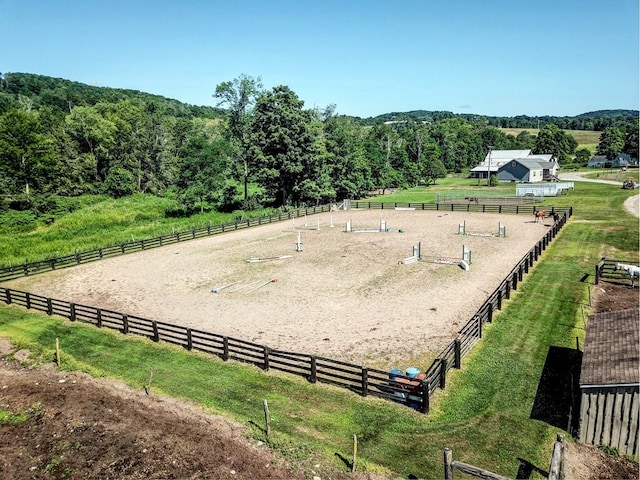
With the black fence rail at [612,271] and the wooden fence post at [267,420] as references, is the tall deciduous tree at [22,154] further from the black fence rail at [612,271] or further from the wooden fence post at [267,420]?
the black fence rail at [612,271]

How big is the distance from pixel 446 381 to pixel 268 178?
47069 millimetres

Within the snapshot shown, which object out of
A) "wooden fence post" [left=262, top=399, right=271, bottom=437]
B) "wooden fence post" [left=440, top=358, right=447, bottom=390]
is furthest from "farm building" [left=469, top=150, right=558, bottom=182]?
"wooden fence post" [left=262, top=399, right=271, bottom=437]

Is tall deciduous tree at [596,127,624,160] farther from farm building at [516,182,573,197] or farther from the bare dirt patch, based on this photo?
the bare dirt patch

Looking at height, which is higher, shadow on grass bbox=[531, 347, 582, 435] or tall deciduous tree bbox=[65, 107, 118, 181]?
tall deciduous tree bbox=[65, 107, 118, 181]

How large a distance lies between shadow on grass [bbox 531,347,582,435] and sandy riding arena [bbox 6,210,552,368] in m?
3.61

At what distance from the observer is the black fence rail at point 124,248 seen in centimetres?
3017

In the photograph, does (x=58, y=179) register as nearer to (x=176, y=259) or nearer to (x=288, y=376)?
(x=176, y=259)

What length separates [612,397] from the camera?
411 inches

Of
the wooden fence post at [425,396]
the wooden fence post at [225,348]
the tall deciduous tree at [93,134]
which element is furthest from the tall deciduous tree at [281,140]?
the wooden fence post at [425,396]

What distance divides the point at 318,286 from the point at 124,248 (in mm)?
19243

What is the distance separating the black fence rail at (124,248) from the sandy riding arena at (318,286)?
116cm

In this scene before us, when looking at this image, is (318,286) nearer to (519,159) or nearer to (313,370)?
(313,370)

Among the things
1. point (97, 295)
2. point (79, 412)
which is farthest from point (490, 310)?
point (97, 295)

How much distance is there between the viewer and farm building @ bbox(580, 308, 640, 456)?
10.2 meters
